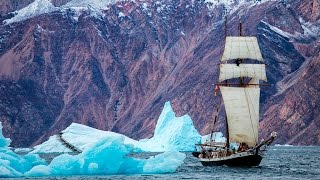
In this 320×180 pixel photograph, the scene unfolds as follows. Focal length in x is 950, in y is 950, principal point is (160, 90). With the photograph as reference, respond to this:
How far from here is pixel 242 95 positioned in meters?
154

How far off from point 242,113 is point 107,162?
127 ft

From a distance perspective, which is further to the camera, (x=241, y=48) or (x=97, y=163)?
(x=241, y=48)

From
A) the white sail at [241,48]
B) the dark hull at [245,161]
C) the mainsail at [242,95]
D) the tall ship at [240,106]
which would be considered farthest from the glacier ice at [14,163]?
the white sail at [241,48]

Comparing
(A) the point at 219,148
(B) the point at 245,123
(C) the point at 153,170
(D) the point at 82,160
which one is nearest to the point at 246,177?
(C) the point at 153,170

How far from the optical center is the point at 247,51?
155m

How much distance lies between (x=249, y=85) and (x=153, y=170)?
3526 centimetres

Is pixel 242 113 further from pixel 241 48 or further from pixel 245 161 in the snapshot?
pixel 241 48

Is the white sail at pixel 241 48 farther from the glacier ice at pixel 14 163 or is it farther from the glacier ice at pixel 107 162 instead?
the glacier ice at pixel 14 163

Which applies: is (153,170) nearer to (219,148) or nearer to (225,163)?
(225,163)

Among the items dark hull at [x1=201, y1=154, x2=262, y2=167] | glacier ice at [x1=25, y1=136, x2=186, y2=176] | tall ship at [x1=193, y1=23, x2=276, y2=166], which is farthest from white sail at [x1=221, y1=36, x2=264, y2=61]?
glacier ice at [x1=25, y1=136, x2=186, y2=176]

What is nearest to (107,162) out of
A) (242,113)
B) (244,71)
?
(242,113)

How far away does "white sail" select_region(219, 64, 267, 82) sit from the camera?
511 ft

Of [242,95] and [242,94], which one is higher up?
[242,94]

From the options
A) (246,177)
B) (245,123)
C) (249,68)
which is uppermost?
(249,68)
